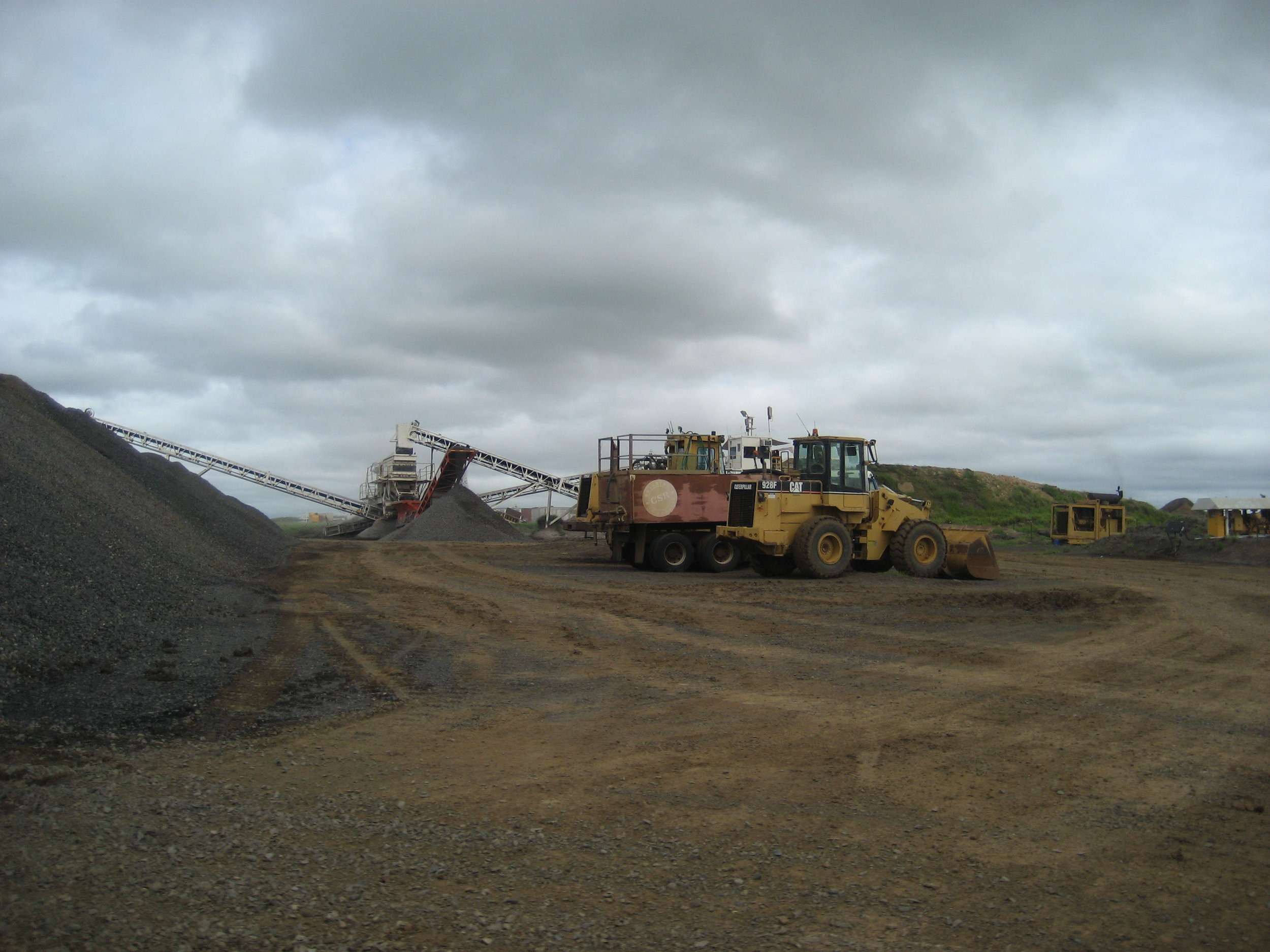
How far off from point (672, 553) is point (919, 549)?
18.4 ft

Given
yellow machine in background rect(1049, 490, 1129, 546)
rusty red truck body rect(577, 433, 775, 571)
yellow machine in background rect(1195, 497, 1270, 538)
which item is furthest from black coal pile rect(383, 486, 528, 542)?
yellow machine in background rect(1195, 497, 1270, 538)

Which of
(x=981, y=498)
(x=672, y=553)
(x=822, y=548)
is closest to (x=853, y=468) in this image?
(x=822, y=548)

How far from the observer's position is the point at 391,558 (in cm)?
2580

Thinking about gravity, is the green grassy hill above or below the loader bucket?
above

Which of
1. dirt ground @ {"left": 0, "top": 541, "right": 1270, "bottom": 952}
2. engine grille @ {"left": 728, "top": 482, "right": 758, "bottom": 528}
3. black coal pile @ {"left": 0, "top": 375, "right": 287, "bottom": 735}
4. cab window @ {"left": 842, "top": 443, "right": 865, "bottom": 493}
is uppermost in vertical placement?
cab window @ {"left": 842, "top": 443, "right": 865, "bottom": 493}

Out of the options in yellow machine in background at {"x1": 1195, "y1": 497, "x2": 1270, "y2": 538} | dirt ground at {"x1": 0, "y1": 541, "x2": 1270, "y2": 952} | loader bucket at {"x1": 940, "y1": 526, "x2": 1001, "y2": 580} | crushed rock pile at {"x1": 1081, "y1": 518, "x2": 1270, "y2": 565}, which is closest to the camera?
dirt ground at {"x1": 0, "y1": 541, "x2": 1270, "y2": 952}

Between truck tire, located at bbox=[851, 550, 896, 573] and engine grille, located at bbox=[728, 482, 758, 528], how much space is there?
2731 mm

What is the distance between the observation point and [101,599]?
9.57 metres

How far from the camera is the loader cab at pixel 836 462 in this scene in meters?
18.2

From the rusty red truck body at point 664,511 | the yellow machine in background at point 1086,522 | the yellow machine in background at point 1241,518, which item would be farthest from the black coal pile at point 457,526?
the yellow machine in background at point 1241,518

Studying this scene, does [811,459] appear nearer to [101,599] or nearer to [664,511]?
[664,511]

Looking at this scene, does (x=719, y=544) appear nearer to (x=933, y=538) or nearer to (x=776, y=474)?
(x=776, y=474)

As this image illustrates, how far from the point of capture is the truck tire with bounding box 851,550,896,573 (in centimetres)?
1905

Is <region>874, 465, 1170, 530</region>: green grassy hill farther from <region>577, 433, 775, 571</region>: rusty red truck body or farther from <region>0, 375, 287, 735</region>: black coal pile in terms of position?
<region>0, 375, 287, 735</region>: black coal pile
